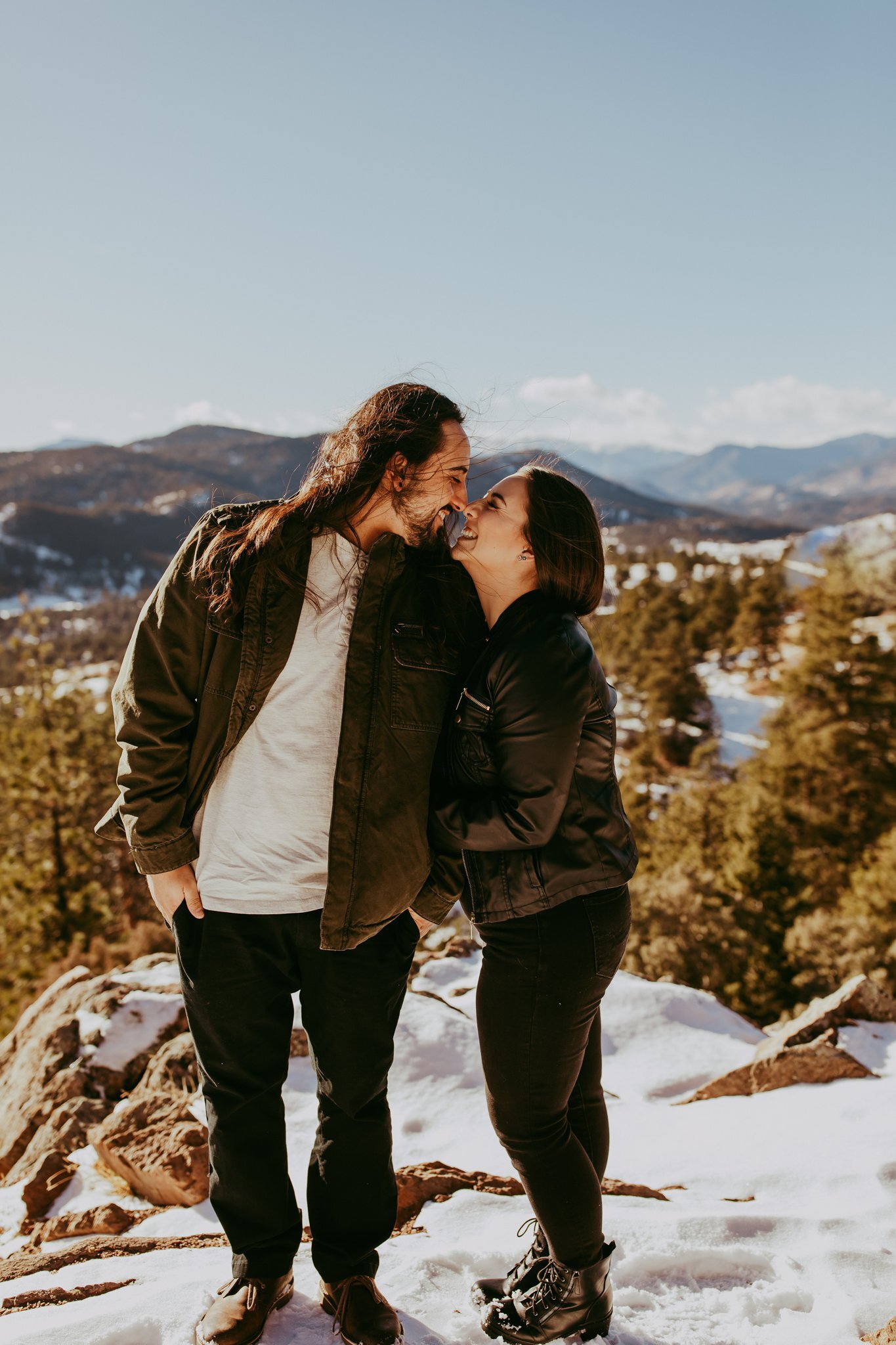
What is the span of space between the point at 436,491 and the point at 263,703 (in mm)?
790

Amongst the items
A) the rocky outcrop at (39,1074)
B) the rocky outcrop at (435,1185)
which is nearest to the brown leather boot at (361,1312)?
the rocky outcrop at (435,1185)

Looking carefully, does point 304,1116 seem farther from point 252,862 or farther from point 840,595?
point 840,595

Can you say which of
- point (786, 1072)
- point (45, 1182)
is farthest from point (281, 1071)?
point (786, 1072)

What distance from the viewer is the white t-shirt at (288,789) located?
7.36 feet

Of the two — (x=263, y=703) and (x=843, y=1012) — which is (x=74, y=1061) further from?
(x=843, y=1012)

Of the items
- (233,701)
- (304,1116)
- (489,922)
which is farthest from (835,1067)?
(233,701)

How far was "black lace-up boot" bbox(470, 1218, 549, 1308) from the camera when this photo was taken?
7.86 feet

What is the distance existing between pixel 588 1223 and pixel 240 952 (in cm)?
125

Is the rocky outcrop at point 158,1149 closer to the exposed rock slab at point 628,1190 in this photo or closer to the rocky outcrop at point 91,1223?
the rocky outcrop at point 91,1223

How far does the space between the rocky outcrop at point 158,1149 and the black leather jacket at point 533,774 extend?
217cm

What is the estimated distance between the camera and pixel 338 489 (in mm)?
2258

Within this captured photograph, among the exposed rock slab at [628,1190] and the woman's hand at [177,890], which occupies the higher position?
the woman's hand at [177,890]

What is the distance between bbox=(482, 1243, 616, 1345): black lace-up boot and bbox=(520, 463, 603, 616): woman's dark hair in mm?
1927

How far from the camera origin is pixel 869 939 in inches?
542
